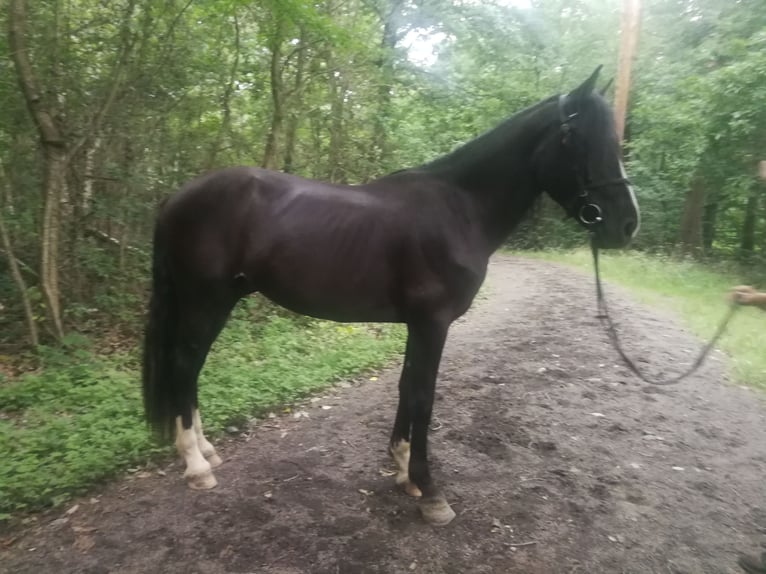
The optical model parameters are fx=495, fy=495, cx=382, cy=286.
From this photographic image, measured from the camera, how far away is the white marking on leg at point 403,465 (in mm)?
2951

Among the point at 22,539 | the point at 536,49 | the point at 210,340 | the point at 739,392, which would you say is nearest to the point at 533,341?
the point at 739,392

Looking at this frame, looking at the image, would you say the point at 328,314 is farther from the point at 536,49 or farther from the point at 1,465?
the point at 536,49

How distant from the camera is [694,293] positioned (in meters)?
9.00

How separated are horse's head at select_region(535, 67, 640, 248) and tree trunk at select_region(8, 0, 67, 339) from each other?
4.29 m

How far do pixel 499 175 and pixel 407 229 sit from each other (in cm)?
61

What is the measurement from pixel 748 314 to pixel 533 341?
147 inches

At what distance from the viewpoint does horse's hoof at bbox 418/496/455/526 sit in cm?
270

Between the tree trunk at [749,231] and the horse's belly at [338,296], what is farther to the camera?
the tree trunk at [749,231]

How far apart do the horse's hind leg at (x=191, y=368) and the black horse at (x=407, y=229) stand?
11 mm

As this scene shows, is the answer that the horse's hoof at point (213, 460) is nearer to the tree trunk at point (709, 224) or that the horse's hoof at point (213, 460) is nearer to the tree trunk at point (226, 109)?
the tree trunk at point (226, 109)

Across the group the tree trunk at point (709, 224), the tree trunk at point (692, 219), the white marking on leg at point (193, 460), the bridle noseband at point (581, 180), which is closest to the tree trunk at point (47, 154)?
the white marking on leg at point (193, 460)

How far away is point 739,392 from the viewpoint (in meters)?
4.65

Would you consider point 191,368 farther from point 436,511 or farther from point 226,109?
point 226,109

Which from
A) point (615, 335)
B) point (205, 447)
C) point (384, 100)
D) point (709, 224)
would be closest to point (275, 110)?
point (384, 100)
